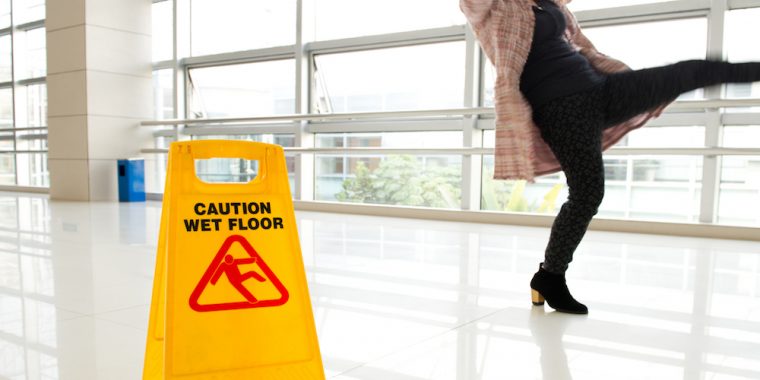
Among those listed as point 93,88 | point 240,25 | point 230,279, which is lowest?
point 230,279

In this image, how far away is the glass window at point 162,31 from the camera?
21.3 feet

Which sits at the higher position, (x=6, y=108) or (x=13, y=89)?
(x=13, y=89)

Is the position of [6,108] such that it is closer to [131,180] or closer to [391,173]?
[131,180]

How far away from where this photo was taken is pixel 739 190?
3.60m

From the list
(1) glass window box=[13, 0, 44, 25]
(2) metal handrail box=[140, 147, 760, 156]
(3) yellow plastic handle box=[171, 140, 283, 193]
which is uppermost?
(1) glass window box=[13, 0, 44, 25]

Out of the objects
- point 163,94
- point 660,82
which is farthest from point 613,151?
point 163,94

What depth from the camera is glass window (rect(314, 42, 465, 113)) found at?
4828mm

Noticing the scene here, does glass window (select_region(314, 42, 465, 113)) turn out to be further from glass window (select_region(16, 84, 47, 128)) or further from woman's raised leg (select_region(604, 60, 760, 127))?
glass window (select_region(16, 84, 47, 128))

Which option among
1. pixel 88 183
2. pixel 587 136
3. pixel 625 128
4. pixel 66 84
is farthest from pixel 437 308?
pixel 66 84

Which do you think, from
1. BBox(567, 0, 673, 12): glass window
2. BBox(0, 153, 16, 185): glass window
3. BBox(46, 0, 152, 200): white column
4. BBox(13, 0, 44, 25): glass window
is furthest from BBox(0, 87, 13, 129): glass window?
BBox(567, 0, 673, 12): glass window

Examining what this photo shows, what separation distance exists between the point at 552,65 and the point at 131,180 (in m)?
5.24

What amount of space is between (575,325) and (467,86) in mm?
2999

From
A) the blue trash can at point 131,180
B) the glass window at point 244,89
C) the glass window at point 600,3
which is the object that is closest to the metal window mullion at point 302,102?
the glass window at point 244,89

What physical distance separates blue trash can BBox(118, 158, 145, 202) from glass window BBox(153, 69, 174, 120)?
32.2 inches
